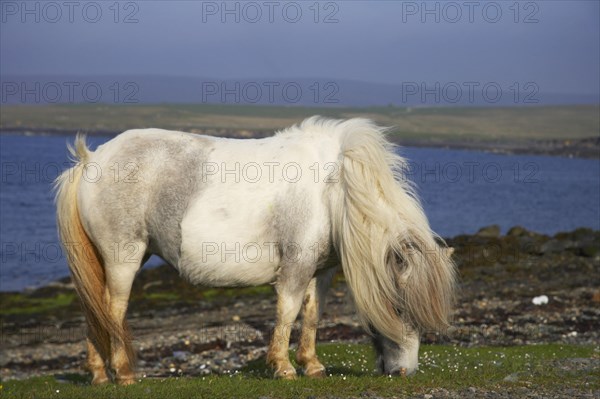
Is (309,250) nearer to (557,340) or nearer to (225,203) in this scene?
(225,203)

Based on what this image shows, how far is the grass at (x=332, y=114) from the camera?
143 m

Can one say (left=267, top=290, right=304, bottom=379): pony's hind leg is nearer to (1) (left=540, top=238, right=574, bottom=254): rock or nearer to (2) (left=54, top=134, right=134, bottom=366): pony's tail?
(2) (left=54, top=134, right=134, bottom=366): pony's tail

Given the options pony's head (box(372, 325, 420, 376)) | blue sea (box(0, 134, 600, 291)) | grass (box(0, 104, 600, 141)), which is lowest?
blue sea (box(0, 134, 600, 291))

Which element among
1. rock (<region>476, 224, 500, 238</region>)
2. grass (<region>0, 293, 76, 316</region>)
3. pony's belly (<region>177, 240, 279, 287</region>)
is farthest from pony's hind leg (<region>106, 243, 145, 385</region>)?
rock (<region>476, 224, 500, 238</region>)

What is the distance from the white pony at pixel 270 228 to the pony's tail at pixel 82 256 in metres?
0.01

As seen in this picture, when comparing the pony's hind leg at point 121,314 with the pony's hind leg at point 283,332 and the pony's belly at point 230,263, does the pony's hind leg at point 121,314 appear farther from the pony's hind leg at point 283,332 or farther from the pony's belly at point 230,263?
the pony's hind leg at point 283,332

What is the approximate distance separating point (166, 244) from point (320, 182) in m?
1.91

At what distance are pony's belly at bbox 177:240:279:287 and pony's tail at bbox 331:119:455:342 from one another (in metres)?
0.79

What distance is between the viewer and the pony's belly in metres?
9.16

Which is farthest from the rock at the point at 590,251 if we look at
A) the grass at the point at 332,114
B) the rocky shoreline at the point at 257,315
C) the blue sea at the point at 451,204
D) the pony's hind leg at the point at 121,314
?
the grass at the point at 332,114

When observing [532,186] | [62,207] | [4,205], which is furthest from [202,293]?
[532,186]

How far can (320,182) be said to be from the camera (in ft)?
29.8

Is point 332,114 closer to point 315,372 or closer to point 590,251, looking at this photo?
point 590,251

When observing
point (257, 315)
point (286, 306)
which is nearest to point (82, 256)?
point (286, 306)
